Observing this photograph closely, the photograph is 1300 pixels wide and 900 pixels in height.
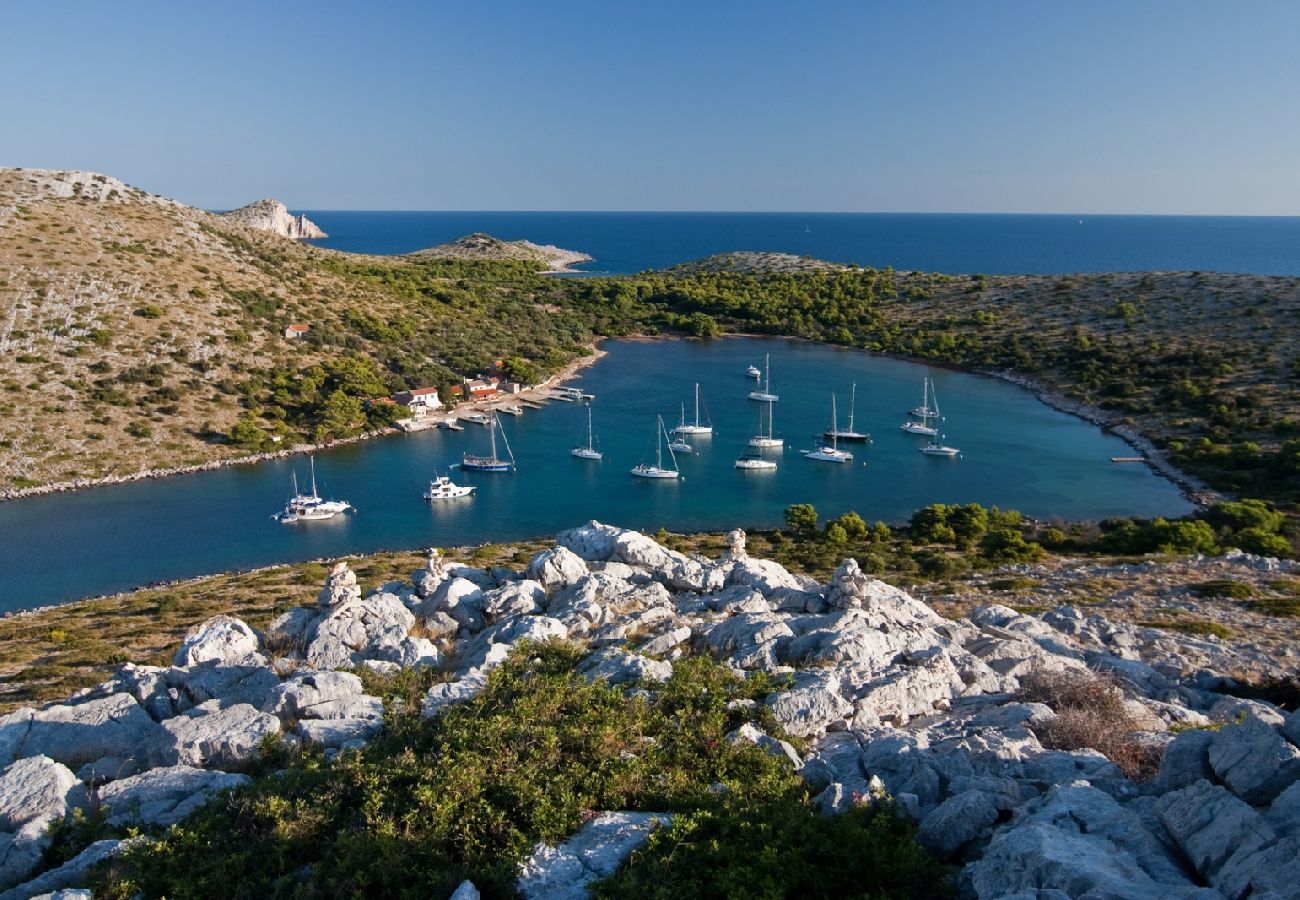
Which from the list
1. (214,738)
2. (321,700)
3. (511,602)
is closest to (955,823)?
(321,700)

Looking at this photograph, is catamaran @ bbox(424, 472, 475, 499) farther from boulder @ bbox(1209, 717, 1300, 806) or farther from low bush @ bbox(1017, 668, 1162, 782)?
boulder @ bbox(1209, 717, 1300, 806)

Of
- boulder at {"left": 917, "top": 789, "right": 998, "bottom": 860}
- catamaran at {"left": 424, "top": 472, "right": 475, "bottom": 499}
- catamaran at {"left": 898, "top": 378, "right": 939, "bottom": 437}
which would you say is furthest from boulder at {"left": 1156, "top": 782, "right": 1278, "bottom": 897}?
catamaran at {"left": 898, "top": 378, "right": 939, "bottom": 437}

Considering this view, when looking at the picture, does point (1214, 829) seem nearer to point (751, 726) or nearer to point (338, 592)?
point (751, 726)

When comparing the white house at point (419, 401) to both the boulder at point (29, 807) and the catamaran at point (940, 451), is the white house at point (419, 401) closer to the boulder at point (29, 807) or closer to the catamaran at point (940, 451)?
the catamaran at point (940, 451)

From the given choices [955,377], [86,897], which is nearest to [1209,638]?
[86,897]

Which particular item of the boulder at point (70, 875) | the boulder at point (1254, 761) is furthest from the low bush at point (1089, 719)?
the boulder at point (70, 875)

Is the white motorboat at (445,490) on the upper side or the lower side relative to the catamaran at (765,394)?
lower
